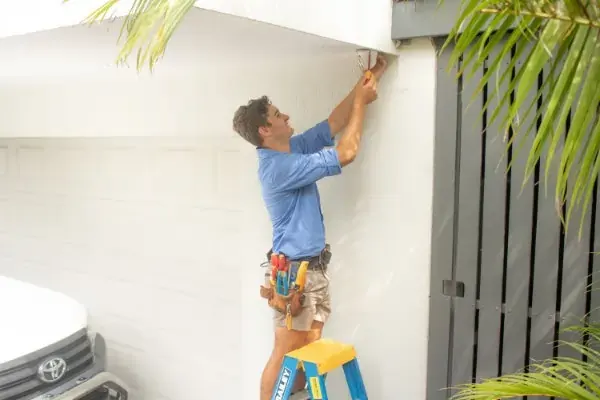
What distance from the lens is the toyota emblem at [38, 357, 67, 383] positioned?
2.48 metres

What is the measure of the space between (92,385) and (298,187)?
4.83 feet

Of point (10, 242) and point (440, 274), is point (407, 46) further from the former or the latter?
point (10, 242)

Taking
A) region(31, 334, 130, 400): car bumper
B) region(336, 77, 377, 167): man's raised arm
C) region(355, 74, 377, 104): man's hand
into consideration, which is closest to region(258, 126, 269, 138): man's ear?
region(336, 77, 377, 167): man's raised arm

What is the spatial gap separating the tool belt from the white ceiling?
2.85ft

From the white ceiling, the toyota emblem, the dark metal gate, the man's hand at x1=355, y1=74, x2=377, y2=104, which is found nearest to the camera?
the white ceiling

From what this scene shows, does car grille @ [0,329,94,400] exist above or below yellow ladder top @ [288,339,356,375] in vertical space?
below

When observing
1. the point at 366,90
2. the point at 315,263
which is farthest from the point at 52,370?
the point at 366,90

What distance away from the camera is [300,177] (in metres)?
2.16

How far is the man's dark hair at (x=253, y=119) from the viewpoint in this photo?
7.36 ft

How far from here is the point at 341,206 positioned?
2580 millimetres

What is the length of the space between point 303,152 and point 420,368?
107cm

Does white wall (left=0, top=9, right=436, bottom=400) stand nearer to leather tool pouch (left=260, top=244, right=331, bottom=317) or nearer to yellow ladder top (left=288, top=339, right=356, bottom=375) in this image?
yellow ladder top (left=288, top=339, right=356, bottom=375)

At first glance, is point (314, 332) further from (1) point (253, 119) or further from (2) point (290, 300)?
(1) point (253, 119)

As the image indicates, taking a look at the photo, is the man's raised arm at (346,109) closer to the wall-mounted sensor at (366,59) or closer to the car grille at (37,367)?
the wall-mounted sensor at (366,59)
